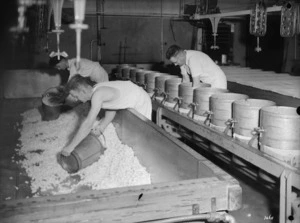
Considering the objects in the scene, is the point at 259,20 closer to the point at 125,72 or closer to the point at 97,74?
the point at 97,74

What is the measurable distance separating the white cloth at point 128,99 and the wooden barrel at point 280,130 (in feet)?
5.32

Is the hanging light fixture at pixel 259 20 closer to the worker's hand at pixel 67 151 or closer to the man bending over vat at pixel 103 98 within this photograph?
the man bending over vat at pixel 103 98

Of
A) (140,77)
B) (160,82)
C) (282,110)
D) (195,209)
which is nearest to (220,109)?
(282,110)

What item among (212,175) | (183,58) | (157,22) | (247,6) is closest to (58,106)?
(183,58)

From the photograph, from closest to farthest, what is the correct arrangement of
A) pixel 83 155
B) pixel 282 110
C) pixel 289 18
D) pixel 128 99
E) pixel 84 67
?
pixel 282 110 < pixel 83 155 < pixel 128 99 < pixel 289 18 < pixel 84 67

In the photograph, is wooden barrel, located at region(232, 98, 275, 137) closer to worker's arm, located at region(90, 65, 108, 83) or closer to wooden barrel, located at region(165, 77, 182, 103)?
wooden barrel, located at region(165, 77, 182, 103)

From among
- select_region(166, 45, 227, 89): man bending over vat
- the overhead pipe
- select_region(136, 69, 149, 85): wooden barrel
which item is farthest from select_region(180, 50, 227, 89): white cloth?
the overhead pipe

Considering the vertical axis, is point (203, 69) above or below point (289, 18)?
below

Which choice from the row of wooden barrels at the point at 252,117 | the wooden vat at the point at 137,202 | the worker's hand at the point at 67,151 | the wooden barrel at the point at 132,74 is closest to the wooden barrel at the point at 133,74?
the wooden barrel at the point at 132,74

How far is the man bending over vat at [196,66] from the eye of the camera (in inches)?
178

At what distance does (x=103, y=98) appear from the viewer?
11.2 ft

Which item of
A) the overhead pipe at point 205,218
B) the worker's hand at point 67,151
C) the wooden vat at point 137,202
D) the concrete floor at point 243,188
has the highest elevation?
the wooden vat at point 137,202

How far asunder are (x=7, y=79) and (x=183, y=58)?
148 inches

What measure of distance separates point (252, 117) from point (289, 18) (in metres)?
1.80
